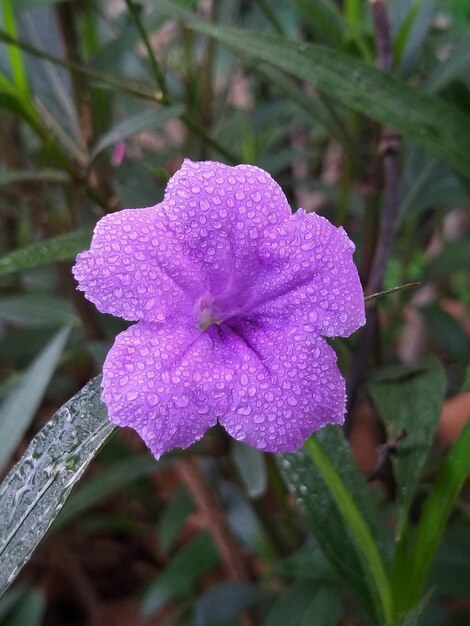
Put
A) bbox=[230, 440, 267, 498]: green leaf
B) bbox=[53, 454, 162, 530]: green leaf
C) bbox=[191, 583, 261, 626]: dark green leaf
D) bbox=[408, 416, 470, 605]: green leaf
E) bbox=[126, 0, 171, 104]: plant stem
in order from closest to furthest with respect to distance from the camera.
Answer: bbox=[408, 416, 470, 605]: green leaf < bbox=[126, 0, 171, 104]: plant stem < bbox=[230, 440, 267, 498]: green leaf < bbox=[53, 454, 162, 530]: green leaf < bbox=[191, 583, 261, 626]: dark green leaf

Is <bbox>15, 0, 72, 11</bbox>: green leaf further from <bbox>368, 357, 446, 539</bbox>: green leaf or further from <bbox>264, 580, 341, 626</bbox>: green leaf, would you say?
<bbox>264, 580, 341, 626</bbox>: green leaf

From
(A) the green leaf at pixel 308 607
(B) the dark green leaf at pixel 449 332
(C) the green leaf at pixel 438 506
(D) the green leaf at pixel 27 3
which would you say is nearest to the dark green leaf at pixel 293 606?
(A) the green leaf at pixel 308 607

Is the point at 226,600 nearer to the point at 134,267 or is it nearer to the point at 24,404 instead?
the point at 24,404

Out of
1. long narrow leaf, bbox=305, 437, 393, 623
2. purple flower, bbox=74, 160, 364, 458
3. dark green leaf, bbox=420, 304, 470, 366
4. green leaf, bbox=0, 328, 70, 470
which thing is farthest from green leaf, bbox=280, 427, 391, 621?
dark green leaf, bbox=420, 304, 470, 366

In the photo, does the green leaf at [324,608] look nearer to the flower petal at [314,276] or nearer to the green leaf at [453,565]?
the green leaf at [453,565]

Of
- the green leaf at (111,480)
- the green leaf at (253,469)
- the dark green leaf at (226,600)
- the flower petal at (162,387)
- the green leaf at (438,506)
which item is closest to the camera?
the flower petal at (162,387)
